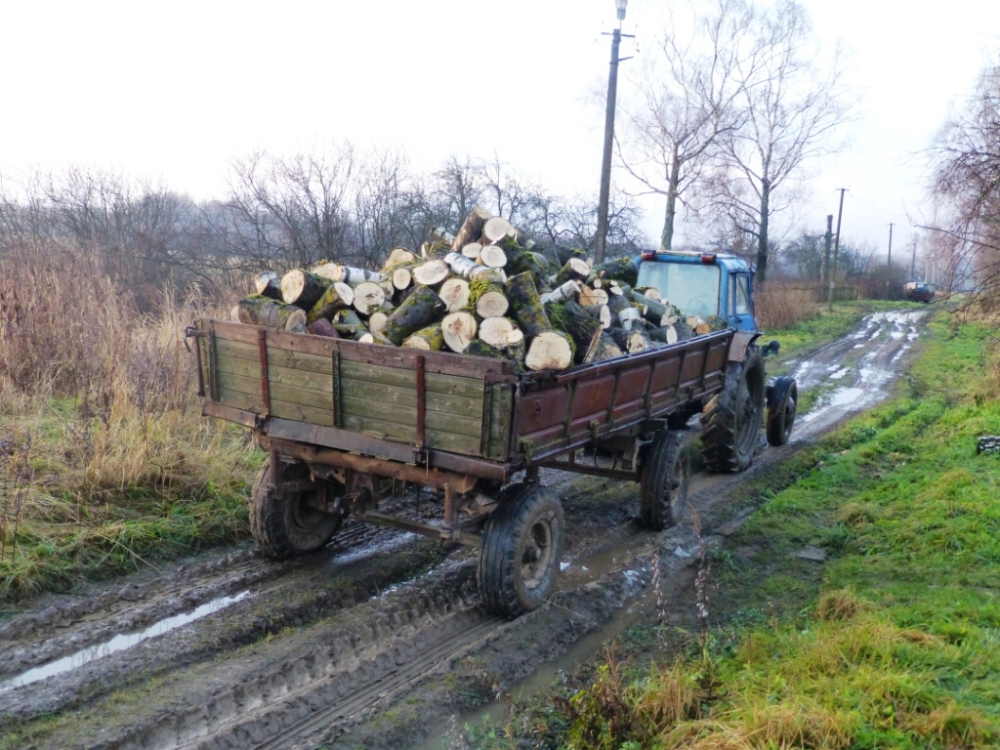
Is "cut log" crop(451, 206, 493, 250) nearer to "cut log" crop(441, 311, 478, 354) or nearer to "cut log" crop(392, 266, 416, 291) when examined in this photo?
"cut log" crop(392, 266, 416, 291)

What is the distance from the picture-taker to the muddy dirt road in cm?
367

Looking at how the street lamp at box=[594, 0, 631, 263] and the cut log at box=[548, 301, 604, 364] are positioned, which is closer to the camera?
the cut log at box=[548, 301, 604, 364]

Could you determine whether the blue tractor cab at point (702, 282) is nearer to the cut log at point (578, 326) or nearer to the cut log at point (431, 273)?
the cut log at point (578, 326)

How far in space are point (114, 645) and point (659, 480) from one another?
13.3 ft

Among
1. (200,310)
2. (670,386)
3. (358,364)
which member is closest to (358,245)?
(200,310)

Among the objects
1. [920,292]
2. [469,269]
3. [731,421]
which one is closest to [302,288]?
[469,269]

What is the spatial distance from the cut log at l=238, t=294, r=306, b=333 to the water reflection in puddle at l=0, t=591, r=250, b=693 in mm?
1732

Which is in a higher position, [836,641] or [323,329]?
[323,329]

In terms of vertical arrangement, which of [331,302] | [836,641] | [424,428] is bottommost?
[836,641]

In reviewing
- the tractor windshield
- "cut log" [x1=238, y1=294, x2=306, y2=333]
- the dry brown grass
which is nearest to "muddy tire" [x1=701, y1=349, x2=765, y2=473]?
the tractor windshield

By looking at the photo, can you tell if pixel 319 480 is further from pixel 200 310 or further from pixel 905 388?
pixel 905 388

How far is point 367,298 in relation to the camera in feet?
17.5

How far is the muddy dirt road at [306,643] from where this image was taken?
3.67 m

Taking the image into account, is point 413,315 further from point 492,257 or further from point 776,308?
point 776,308
